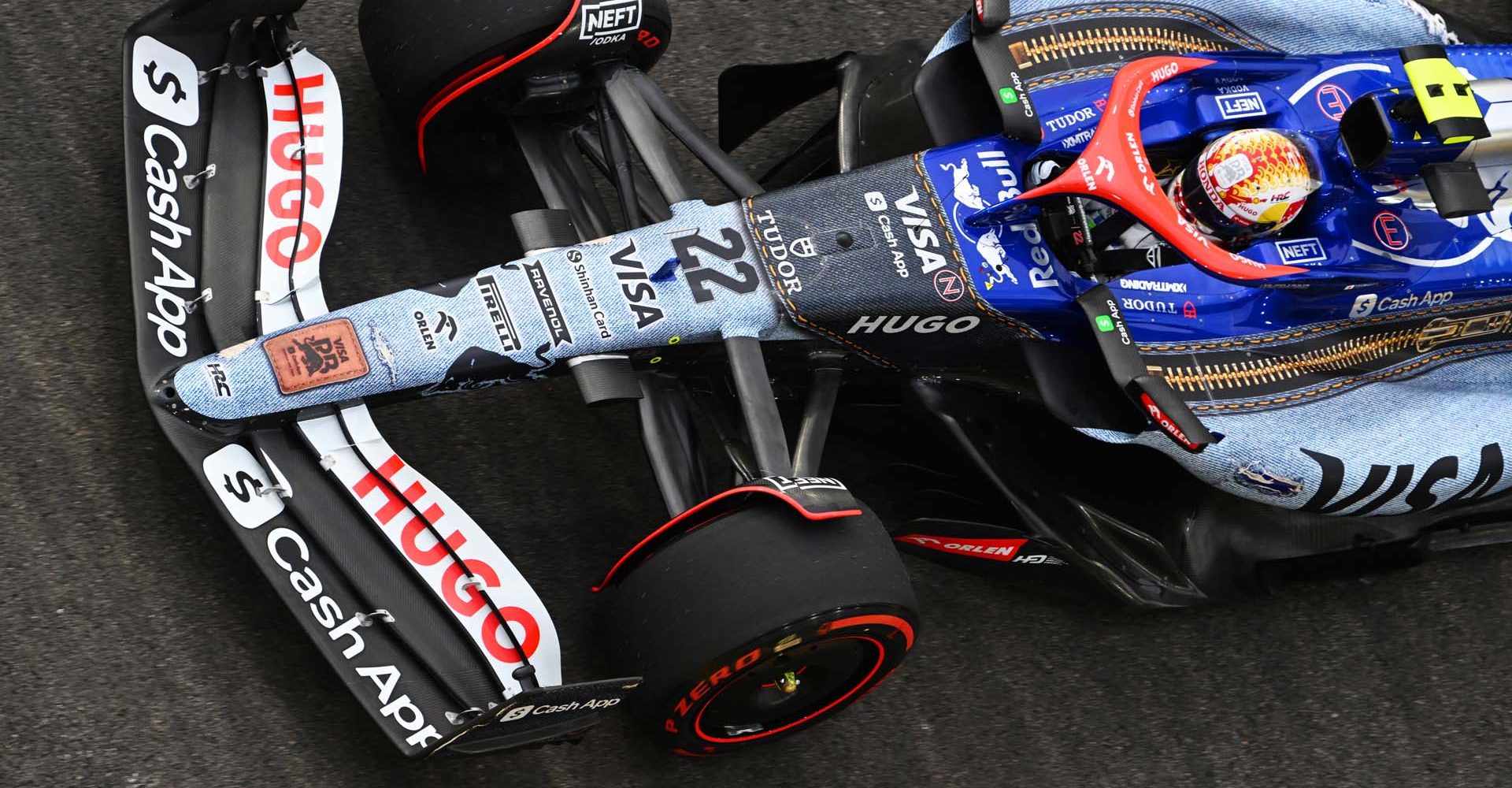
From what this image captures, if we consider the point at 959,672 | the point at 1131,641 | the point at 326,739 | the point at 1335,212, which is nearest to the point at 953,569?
the point at 959,672

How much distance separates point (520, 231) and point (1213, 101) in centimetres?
164

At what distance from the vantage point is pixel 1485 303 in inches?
151

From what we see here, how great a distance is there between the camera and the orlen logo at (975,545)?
3764 mm

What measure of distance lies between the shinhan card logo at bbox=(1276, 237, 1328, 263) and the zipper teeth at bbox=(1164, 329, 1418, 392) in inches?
9.5

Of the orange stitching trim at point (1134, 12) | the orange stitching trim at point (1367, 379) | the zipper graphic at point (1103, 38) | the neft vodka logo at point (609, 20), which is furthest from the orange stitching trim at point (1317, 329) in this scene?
the neft vodka logo at point (609, 20)

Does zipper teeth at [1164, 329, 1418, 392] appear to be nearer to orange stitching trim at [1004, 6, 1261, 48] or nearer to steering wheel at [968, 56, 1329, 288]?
steering wheel at [968, 56, 1329, 288]

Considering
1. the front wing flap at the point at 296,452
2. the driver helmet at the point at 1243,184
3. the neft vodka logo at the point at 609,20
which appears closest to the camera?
the front wing flap at the point at 296,452

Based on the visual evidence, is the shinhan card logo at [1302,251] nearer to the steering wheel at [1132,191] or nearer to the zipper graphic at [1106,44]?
the steering wheel at [1132,191]

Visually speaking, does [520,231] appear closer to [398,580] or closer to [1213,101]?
[398,580]

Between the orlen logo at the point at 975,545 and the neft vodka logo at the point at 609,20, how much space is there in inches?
55.7

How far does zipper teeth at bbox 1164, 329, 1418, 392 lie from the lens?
357 centimetres

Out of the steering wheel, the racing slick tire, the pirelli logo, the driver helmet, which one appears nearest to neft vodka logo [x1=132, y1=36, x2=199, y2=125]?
the pirelli logo

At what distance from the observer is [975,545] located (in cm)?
381

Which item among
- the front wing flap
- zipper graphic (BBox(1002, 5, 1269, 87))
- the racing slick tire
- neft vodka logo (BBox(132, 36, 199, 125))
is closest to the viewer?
the racing slick tire
